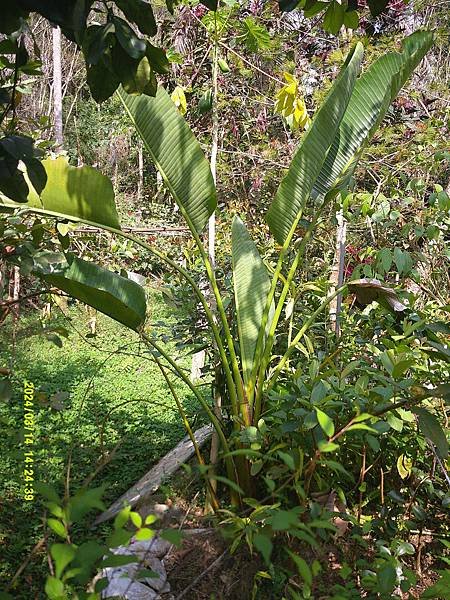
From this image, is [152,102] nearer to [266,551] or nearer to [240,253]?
[240,253]

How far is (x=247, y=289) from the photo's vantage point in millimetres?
2801

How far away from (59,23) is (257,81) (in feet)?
A: 16.0

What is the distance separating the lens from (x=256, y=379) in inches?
104

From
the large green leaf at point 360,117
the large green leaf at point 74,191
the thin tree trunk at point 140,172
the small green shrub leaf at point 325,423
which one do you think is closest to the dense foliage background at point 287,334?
the small green shrub leaf at point 325,423

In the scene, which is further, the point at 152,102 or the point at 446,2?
the point at 446,2

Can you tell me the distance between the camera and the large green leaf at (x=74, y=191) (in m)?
2.34

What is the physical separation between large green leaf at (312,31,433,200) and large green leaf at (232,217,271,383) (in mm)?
409

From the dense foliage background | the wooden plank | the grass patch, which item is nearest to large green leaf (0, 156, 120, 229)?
the dense foliage background

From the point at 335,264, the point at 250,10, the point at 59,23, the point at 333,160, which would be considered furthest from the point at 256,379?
the point at 250,10

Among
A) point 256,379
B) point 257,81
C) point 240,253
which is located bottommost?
point 256,379

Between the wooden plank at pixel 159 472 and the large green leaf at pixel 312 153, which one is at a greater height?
the large green leaf at pixel 312 153

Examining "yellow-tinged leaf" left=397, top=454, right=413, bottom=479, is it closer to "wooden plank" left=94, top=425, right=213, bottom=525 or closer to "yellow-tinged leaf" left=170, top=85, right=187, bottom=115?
"wooden plank" left=94, top=425, right=213, bottom=525

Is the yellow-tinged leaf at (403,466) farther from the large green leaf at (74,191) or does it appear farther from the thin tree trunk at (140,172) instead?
the thin tree trunk at (140,172)

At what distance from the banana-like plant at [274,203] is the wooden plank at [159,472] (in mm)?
556
